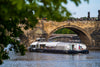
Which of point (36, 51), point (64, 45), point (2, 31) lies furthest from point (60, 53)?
point (2, 31)

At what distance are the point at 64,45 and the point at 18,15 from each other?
2702 centimetres

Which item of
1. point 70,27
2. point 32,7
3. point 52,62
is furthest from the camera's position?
point 70,27

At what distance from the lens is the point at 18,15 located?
17.2 feet

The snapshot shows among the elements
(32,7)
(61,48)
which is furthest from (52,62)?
(32,7)

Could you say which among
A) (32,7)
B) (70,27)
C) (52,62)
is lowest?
(52,62)

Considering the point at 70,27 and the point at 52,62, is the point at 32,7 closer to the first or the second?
the point at 52,62

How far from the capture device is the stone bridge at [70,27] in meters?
40.2

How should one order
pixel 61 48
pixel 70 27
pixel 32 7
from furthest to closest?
pixel 70 27
pixel 61 48
pixel 32 7

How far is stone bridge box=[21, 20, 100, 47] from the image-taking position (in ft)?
132

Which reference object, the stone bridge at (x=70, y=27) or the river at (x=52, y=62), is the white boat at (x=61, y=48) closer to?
the stone bridge at (x=70, y=27)

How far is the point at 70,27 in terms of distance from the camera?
41406 mm

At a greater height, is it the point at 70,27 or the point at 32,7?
the point at 70,27

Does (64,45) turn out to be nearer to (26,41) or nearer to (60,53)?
(60,53)

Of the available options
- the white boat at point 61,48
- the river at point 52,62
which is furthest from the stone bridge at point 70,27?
the river at point 52,62
